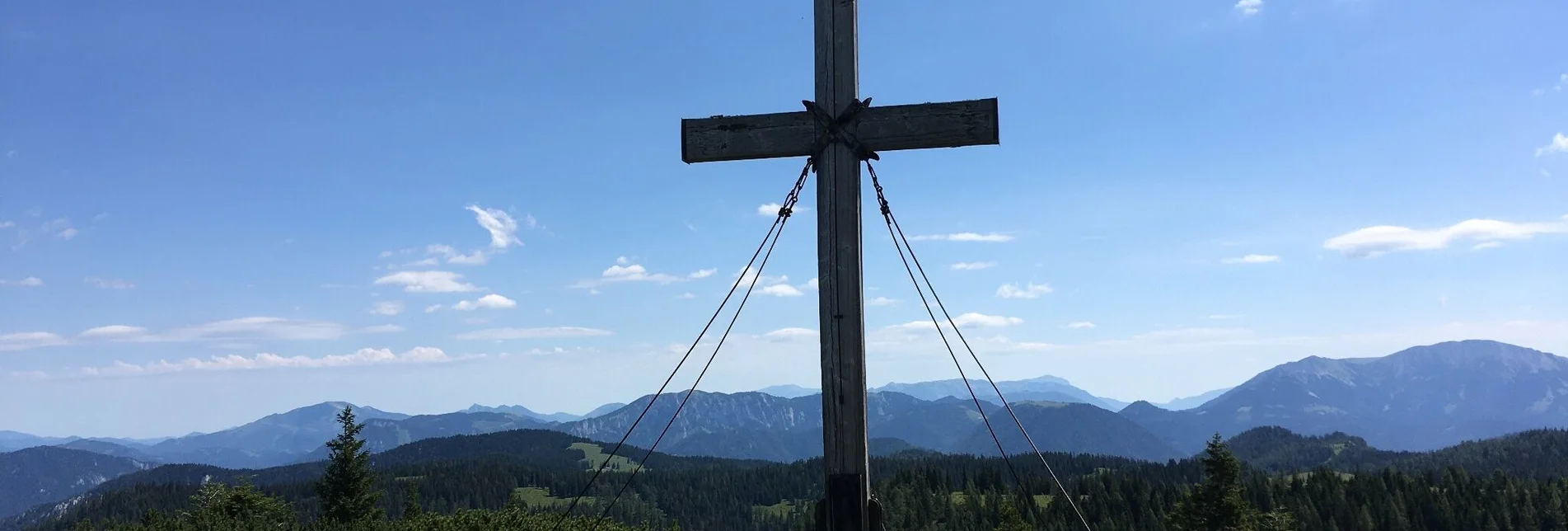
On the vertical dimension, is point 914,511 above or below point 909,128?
below

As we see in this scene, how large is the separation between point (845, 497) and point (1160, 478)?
19604cm

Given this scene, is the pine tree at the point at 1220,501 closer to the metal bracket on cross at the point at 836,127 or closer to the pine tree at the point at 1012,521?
the pine tree at the point at 1012,521

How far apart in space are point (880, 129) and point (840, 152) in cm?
39

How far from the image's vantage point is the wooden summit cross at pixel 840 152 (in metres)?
6.81

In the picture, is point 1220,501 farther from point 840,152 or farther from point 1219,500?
point 840,152

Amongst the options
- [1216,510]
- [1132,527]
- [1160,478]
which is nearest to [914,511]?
[1132,527]

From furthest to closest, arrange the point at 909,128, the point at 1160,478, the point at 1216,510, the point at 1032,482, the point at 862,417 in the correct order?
1. the point at 1160,478
2. the point at 1032,482
3. the point at 1216,510
4. the point at 909,128
5. the point at 862,417

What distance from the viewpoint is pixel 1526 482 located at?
142 m

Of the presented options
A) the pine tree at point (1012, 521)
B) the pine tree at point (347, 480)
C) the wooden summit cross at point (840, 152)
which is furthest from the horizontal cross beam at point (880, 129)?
the pine tree at point (1012, 521)

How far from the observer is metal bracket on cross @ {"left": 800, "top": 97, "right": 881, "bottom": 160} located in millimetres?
7184

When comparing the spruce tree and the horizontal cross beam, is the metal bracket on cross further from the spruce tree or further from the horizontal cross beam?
the spruce tree

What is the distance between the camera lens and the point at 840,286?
6938 millimetres

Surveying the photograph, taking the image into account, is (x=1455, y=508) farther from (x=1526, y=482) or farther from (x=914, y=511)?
(x=914, y=511)

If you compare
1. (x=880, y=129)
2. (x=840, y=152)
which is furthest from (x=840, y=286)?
(x=880, y=129)
